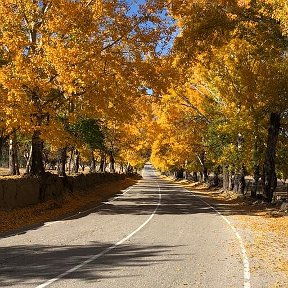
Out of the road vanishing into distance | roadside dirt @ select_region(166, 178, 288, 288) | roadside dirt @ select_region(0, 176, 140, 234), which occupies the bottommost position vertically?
roadside dirt @ select_region(166, 178, 288, 288)

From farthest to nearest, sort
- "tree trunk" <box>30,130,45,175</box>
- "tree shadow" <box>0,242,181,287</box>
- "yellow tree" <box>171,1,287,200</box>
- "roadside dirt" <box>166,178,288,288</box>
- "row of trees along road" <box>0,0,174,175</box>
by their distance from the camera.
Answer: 1. "tree trunk" <box>30,130,45,175</box>
2. "row of trees along road" <box>0,0,174,175</box>
3. "yellow tree" <box>171,1,287,200</box>
4. "roadside dirt" <box>166,178,288,288</box>
5. "tree shadow" <box>0,242,181,287</box>

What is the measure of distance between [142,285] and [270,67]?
17927mm

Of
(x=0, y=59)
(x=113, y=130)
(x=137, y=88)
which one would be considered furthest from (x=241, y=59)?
(x=113, y=130)

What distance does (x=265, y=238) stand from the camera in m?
14.7

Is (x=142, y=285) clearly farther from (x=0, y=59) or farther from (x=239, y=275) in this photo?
(x=0, y=59)

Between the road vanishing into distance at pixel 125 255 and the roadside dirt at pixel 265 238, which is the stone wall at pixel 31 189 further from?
the roadside dirt at pixel 265 238

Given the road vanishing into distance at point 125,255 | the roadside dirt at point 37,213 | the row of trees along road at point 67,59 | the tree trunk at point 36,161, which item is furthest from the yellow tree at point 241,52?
the tree trunk at point 36,161

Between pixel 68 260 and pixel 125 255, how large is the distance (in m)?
1.48

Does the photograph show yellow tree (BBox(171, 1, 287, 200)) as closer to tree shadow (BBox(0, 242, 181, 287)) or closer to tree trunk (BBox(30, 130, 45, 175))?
tree shadow (BBox(0, 242, 181, 287))

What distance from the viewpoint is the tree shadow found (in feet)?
28.5

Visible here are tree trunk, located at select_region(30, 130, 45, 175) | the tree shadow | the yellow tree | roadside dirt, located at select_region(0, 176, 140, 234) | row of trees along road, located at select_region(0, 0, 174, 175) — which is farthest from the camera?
tree trunk, located at select_region(30, 130, 45, 175)

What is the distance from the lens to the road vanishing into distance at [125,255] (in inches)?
332

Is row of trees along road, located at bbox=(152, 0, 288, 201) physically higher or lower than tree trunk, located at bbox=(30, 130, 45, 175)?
higher

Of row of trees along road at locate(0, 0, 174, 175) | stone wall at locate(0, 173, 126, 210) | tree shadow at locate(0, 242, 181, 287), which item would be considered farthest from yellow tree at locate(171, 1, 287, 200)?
stone wall at locate(0, 173, 126, 210)
